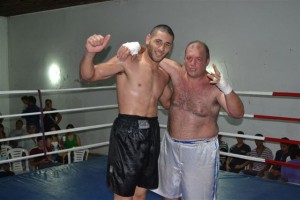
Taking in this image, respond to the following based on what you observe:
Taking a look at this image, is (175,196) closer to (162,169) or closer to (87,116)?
(162,169)

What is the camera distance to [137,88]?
6.33 ft

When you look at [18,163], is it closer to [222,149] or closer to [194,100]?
[222,149]

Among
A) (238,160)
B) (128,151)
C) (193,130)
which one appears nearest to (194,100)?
(193,130)

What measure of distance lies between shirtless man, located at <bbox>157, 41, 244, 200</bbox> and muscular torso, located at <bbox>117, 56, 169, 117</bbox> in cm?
25

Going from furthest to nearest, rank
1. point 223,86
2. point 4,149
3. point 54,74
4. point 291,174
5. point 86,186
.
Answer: point 54,74 → point 4,149 → point 291,174 → point 86,186 → point 223,86

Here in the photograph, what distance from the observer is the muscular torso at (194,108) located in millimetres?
2145

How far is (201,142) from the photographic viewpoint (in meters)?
2.15

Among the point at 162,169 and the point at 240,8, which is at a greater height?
the point at 240,8

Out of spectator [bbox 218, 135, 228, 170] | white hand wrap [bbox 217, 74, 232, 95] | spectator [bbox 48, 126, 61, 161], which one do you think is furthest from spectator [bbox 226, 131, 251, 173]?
white hand wrap [bbox 217, 74, 232, 95]

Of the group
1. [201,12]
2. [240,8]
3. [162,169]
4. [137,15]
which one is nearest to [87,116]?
[137,15]

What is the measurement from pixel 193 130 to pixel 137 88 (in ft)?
1.63

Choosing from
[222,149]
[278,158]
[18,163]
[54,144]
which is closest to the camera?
[278,158]

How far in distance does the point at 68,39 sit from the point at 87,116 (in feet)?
5.83

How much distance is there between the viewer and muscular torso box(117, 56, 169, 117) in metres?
1.93
